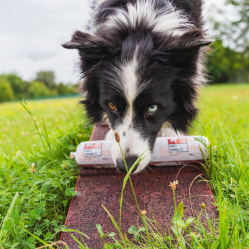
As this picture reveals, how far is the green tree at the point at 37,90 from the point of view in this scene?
49156mm

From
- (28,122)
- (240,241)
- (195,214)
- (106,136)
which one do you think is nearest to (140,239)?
(195,214)

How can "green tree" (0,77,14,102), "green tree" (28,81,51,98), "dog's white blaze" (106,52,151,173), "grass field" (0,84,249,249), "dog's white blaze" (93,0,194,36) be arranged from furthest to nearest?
"green tree" (28,81,51,98), "green tree" (0,77,14,102), "dog's white blaze" (93,0,194,36), "dog's white blaze" (106,52,151,173), "grass field" (0,84,249,249)

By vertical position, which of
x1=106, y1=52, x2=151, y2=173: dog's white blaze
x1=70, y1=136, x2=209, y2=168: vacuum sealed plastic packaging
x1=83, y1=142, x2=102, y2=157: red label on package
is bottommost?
x1=70, y1=136, x2=209, y2=168: vacuum sealed plastic packaging

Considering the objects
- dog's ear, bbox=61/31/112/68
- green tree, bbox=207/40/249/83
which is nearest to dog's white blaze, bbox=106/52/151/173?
dog's ear, bbox=61/31/112/68

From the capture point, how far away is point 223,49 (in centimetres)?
3106

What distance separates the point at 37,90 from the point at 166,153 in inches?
1993

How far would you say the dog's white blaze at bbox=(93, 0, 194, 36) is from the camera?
8.13 feet

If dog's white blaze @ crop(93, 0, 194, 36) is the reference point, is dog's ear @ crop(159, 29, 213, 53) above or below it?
below

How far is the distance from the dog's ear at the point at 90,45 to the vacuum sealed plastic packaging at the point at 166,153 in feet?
2.68

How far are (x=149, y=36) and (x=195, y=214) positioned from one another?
1.51m

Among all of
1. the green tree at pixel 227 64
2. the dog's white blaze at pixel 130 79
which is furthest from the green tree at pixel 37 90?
the dog's white blaze at pixel 130 79

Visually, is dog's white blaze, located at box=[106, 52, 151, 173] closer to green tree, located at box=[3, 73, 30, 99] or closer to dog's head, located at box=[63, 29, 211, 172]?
dog's head, located at box=[63, 29, 211, 172]

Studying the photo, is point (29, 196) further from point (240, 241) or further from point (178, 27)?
point (178, 27)

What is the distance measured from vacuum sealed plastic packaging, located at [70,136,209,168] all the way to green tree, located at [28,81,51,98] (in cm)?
4882
